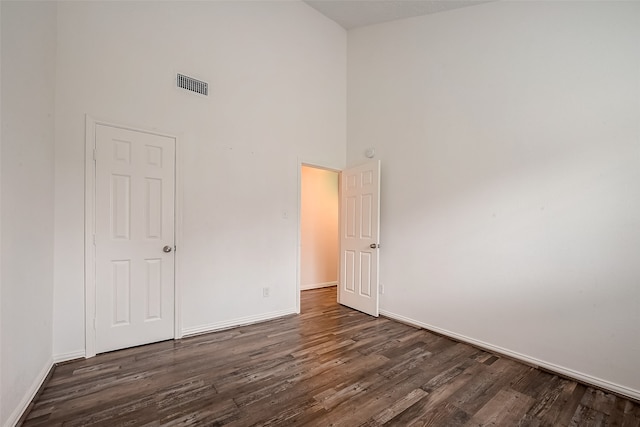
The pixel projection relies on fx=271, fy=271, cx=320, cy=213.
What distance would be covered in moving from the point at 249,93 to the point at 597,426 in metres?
4.12

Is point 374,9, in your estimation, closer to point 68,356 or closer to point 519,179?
point 519,179

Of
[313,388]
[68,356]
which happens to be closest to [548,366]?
[313,388]

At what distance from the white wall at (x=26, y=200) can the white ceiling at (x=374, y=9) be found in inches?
117

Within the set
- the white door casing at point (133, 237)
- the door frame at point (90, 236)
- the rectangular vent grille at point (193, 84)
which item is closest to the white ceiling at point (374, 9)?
the rectangular vent grille at point (193, 84)

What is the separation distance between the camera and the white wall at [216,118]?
2.34 meters

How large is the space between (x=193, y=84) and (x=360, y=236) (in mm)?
2720

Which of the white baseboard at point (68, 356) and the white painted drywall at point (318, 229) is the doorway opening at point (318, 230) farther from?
the white baseboard at point (68, 356)

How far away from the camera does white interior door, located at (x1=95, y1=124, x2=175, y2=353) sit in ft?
8.06

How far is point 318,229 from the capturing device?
5125 millimetres

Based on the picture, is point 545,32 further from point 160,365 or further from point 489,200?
point 160,365

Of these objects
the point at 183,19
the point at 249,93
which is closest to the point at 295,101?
the point at 249,93

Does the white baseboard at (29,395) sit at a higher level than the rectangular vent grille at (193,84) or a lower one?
lower

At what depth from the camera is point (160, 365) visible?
228 cm

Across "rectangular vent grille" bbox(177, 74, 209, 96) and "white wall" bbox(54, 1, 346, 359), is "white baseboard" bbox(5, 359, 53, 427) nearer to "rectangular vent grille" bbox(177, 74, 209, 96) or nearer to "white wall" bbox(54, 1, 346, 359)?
"white wall" bbox(54, 1, 346, 359)
